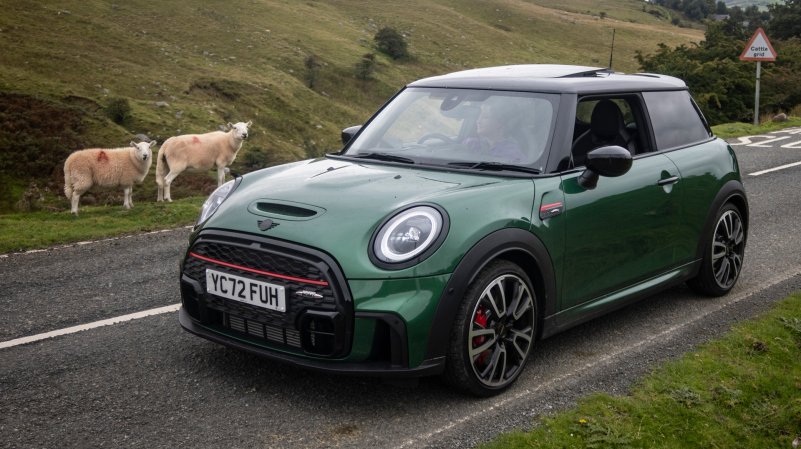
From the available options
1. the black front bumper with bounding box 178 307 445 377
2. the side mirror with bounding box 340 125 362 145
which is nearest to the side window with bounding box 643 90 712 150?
→ the side mirror with bounding box 340 125 362 145

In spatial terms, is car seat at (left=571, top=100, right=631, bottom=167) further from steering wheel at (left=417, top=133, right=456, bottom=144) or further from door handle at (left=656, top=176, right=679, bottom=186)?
steering wheel at (left=417, top=133, right=456, bottom=144)

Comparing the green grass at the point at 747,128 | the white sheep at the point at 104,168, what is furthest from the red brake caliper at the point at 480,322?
the green grass at the point at 747,128

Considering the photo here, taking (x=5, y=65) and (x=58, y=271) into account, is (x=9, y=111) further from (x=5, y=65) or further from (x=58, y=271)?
(x=58, y=271)

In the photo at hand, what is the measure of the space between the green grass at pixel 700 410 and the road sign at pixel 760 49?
1913cm

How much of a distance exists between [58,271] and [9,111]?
1425cm

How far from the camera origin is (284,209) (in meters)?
4.19

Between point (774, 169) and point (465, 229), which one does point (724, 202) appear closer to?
point (465, 229)

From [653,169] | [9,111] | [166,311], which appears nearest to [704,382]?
[653,169]

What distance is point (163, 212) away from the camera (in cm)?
1041

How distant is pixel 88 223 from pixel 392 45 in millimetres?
35410

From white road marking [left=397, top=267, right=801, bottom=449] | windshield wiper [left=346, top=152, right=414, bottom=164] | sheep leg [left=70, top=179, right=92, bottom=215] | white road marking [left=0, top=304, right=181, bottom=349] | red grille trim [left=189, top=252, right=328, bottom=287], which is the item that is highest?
windshield wiper [left=346, top=152, right=414, bottom=164]

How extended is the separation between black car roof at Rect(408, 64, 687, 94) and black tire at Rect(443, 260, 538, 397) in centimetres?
140

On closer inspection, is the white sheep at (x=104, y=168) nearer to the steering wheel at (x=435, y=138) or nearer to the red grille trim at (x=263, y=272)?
the steering wheel at (x=435, y=138)

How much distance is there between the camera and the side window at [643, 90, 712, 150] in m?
5.62
